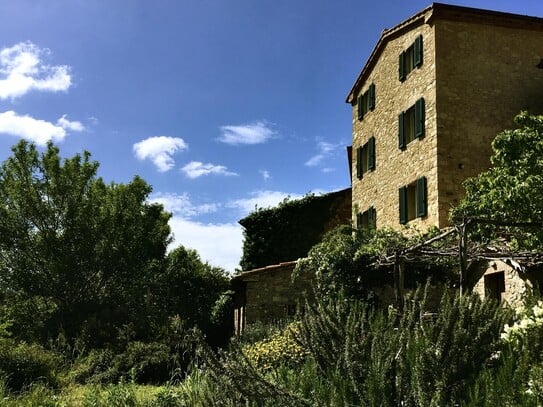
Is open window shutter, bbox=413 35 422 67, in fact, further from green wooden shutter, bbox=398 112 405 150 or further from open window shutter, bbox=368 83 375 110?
open window shutter, bbox=368 83 375 110

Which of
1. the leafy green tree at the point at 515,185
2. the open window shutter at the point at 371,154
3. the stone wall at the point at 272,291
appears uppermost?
the open window shutter at the point at 371,154

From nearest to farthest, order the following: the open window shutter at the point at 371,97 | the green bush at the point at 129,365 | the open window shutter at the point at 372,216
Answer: the green bush at the point at 129,365, the open window shutter at the point at 372,216, the open window shutter at the point at 371,97

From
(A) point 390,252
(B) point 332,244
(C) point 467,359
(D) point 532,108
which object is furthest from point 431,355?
(D) point 532,108

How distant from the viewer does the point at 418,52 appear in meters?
15.4

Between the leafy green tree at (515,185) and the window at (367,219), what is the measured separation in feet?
19.8

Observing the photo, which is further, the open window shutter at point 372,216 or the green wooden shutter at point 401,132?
the open window shutter at point 372,216

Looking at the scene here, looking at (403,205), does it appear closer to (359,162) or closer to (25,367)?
(359,162)

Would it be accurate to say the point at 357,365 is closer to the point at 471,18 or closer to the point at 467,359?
the point at 467,359

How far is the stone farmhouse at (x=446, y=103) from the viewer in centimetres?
1420

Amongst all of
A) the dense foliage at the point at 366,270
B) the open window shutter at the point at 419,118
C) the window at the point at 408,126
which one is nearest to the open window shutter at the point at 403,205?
the window at the point at 408,126

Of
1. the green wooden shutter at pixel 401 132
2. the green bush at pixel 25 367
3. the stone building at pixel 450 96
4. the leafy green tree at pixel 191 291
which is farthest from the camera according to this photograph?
the leafy green tree at pixel 191 291

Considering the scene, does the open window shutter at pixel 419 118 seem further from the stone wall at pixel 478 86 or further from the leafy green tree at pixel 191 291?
the leafy green tree at pixel 191 291

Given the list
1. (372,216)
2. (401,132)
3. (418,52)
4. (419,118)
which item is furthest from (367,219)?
(418,52)

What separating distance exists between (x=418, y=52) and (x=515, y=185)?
279 inches
